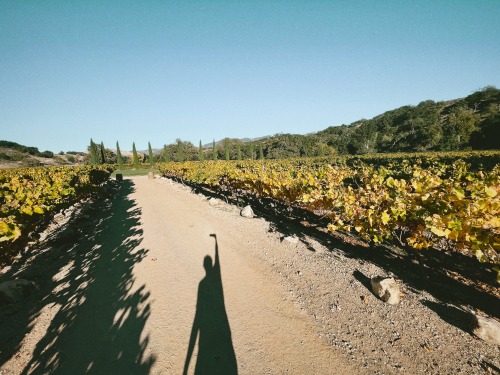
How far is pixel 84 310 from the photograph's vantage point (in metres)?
4.68

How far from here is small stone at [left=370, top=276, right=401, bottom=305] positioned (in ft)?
15.0

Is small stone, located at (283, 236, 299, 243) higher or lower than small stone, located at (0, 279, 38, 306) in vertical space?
lower

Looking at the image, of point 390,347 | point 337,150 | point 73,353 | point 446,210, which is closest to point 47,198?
point 73,353

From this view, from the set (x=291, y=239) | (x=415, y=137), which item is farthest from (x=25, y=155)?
(x=415, y=137)

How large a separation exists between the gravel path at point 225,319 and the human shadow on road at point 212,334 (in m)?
0.02

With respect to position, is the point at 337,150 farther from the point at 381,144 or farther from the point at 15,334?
the point at 15,334

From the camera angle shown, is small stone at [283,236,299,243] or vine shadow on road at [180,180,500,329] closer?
vine shadow on road at [180,180,500,329]

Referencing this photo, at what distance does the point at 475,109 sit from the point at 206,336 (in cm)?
12815

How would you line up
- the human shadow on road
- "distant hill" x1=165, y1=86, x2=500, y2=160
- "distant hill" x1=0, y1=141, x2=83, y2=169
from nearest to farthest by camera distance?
→ the human shadow on road → "distant hill" x1=165, y1=86, x2=500, y2=160 → "distant hill" x1=0, y1=141, x2=83, y2=169

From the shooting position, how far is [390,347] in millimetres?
3646

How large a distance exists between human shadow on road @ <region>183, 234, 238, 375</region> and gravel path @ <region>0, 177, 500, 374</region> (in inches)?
0.7

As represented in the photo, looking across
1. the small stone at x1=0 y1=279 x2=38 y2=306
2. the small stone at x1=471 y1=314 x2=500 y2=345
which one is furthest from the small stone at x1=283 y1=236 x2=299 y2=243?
the small stone at x1=0 y1=279 x2=38 y2=306

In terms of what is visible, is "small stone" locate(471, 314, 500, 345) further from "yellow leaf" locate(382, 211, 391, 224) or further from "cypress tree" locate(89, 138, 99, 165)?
"cypress tree" locate(89, 138, 99, 165)

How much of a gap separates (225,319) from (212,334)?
0.41 m
